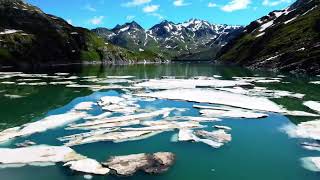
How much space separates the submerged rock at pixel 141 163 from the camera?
20.4m

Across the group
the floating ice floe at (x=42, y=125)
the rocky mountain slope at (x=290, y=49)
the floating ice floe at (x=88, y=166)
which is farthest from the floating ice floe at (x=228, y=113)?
the rocky mountain slope at (x=290, y=49)

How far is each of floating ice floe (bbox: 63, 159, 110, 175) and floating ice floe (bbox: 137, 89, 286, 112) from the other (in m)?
22.5

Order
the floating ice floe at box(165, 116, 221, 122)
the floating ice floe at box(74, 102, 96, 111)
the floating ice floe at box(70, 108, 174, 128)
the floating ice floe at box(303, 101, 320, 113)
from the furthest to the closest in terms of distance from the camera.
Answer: the floating ice floe at box(303, 101, 320, 113), the floating ice floe at box(74, 102, 96, 111), the floating ice floe at box(165, 116, 221, 122), the floating ice floe at box(70, 108, 174, 128)

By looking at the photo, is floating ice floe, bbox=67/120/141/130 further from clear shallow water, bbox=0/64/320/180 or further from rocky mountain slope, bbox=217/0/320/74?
rocky mountain slope, bbox=217/0/320/74

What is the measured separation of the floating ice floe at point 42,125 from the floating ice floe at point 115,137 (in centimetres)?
495

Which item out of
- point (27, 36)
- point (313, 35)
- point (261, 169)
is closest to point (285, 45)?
point (313, 35)

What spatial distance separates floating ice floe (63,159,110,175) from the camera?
20.1 m

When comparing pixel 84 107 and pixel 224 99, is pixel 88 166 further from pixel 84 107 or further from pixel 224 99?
pixel 224 99

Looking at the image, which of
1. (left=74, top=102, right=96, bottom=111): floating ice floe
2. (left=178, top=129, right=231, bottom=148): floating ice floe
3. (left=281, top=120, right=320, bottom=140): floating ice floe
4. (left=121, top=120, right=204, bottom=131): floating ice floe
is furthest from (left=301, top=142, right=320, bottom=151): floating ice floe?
(left=74, top=102, right=96, bottom=111): floating ice floe

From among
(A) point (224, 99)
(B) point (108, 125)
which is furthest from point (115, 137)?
(A) point (224, 99)

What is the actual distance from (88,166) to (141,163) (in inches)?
112

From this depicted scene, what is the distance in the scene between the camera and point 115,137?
2733 cm

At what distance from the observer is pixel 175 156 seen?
23281 millimetres

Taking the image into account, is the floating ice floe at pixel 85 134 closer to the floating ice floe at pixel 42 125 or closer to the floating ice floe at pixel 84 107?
the floating ice floe at pixel 42 125
